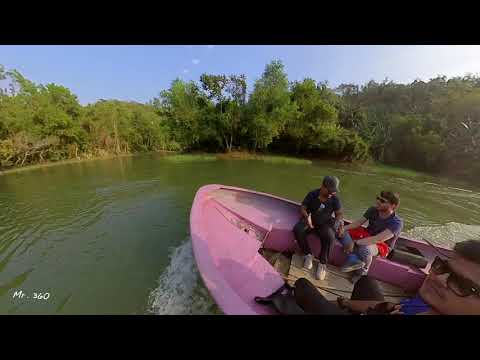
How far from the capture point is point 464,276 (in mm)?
1229

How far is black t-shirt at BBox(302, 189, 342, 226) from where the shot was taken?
2674mm

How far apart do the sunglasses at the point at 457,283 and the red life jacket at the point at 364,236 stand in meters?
1.09

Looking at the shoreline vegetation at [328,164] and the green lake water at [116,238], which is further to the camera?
the shoreline vegetation at [328,164]

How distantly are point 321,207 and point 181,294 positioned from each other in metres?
2.44

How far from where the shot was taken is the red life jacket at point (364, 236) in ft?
7.86

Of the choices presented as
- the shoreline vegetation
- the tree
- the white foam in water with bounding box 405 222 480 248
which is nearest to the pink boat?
the white foam in water with bounding box 405 222 480 248

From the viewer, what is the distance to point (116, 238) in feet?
13.5

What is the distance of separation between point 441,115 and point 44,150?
36.7 metres

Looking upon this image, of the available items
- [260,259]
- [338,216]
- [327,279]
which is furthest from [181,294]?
[338,216]

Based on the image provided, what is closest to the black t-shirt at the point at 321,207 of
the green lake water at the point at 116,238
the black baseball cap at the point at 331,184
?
the black baseball cap at the point at 331,184

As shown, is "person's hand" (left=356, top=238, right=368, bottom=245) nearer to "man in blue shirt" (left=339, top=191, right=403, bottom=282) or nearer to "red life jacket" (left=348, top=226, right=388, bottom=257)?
"man in blue shirt" (left=339, top=191, right=403, bottom=282)

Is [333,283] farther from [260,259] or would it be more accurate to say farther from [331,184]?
[331,184]

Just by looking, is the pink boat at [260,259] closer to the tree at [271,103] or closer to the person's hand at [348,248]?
the person's hand at [348,248]

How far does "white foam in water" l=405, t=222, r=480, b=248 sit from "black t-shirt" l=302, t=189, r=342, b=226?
11.4 feet
